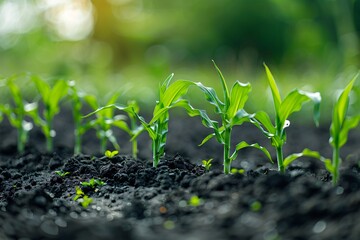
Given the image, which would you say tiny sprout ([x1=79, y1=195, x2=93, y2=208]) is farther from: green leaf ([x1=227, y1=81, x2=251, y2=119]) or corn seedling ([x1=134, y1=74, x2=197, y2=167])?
green leaf ([x1=227, y1=81, x2=251, y2=119])

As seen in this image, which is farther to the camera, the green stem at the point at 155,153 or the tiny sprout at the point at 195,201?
the green stem at the point at 155,153

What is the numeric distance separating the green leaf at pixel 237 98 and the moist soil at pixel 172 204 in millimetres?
342

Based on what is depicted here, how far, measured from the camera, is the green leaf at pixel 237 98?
7.50ft

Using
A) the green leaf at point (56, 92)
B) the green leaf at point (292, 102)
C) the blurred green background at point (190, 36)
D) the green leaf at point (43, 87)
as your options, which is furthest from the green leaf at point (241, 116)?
the blurred green background at point (190, 36)

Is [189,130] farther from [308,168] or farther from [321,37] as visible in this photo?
[321,37]

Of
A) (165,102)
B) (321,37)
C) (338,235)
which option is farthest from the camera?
(321,37)

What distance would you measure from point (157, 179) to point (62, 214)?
0.48 m

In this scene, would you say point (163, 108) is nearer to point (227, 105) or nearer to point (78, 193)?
point (227, 105)

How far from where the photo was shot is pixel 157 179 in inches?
88.0

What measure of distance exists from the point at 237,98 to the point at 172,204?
2.24ft

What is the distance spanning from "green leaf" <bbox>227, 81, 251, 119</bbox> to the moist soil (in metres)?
0.34

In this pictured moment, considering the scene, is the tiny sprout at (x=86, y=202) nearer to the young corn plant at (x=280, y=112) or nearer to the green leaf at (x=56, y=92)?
the young corn plant at (x=280, y=112)

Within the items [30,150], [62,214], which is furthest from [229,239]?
[30,150]

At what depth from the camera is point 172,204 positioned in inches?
72.9
